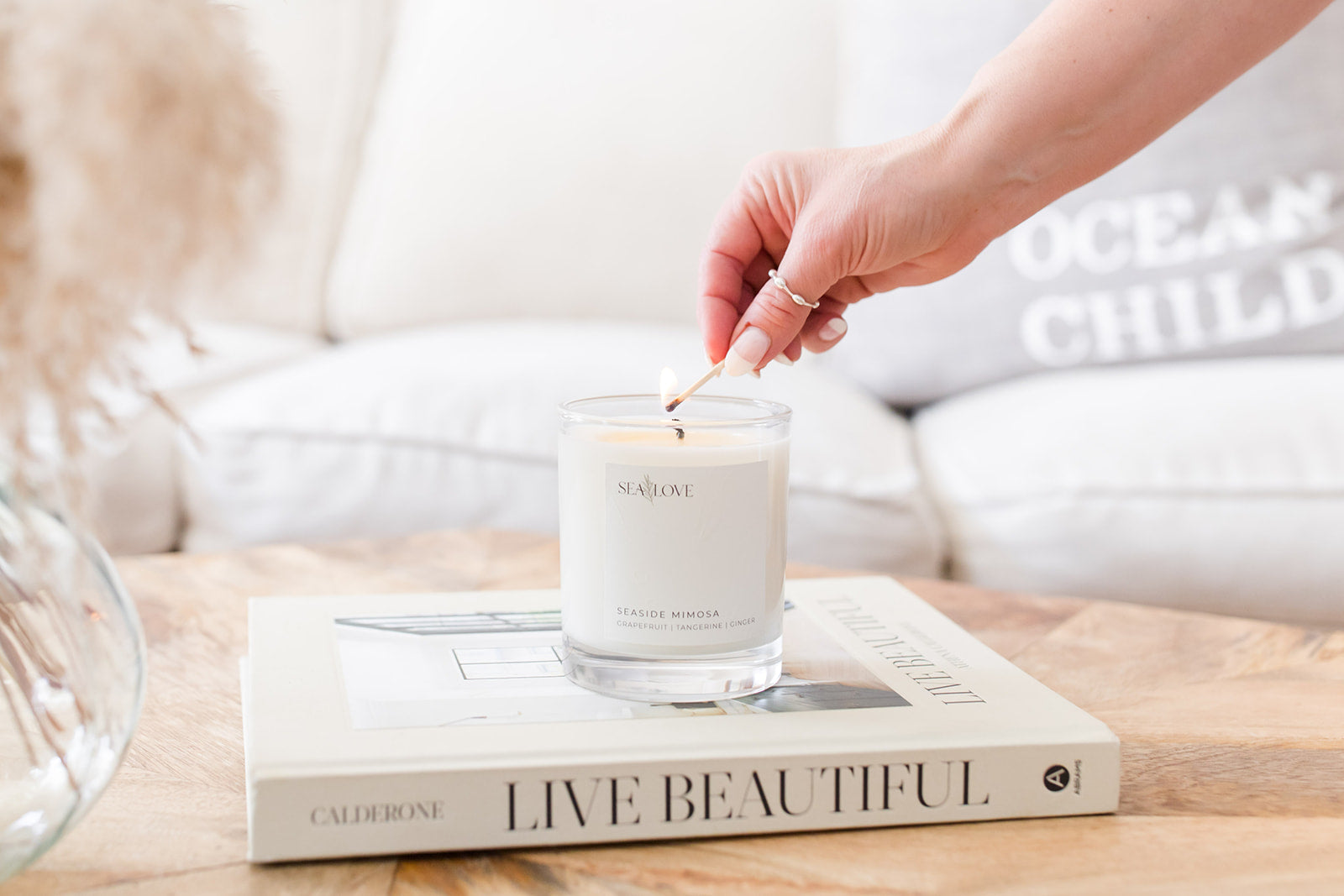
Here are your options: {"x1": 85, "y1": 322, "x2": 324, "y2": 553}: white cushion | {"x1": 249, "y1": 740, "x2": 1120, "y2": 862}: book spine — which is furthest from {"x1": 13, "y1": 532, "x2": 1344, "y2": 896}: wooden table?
{"x1": 85, "y1": 322, "x2": 324, "y2": 553}: white cushion

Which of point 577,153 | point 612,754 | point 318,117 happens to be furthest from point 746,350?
point 318,117

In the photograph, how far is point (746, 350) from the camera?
653 millimetres

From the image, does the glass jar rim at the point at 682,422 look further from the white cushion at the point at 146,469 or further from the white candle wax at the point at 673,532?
the white cushion at the point at 146,469

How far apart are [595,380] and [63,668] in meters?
0.79

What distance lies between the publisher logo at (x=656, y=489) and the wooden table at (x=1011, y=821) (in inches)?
5.7

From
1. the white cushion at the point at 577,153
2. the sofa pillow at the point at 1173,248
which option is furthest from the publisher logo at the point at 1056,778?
the white cushion at the point at 577,153

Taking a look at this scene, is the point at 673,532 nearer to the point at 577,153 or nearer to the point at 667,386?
the point at 667,386

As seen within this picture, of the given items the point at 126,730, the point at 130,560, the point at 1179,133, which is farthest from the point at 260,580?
the point at 1179,133

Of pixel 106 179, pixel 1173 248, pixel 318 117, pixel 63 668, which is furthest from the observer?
pixel 318 117

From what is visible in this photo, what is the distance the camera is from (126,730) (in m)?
0.43

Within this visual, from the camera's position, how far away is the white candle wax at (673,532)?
0.51 m

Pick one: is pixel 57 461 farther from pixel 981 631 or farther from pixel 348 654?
pixel 981 631

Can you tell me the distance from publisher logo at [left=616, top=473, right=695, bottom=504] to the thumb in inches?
5.9

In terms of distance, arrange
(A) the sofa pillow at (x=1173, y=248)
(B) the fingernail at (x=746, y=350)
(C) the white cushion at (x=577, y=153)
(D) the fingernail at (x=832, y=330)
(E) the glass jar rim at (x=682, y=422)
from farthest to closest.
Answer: (C) the white cushion at (x=577, y=153)
(A) the sofa pillow at (x=1173, y=248)
(D) the fingernail at (x=832, y=330)
(B) the fingernail at (x=746, y=350)
(E) the glass jar rim at (x=682, y=422)
